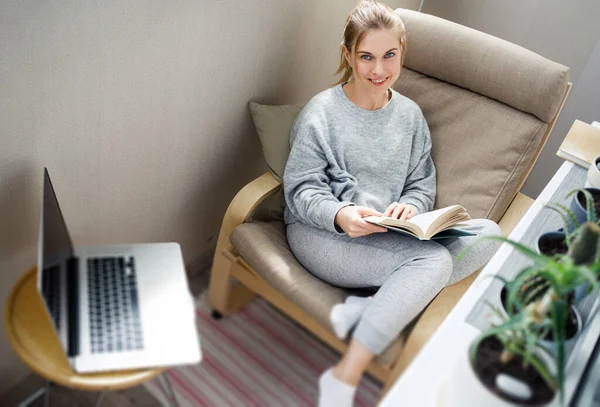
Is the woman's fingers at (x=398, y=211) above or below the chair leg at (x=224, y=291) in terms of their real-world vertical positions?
above

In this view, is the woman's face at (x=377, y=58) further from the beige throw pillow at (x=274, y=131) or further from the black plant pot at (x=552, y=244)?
the black plant pot at (x=552, y=244)

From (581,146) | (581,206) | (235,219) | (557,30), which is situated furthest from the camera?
(557,30)

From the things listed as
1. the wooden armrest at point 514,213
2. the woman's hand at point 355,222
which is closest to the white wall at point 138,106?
the woman's hand at point 355,222

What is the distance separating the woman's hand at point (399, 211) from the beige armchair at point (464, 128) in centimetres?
24

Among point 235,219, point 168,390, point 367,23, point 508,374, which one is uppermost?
point 367,23

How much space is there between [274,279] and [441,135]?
68 cm

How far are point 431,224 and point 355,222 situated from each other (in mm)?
155

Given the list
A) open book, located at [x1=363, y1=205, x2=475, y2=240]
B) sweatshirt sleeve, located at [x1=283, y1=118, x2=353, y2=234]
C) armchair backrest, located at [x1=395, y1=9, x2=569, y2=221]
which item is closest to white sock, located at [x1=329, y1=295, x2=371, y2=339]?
open book, located at [x1=363, y1=205, x2=475, y2=240]

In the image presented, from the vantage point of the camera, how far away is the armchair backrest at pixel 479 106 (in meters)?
1.43

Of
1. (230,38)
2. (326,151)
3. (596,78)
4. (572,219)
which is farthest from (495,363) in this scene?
(596,78)

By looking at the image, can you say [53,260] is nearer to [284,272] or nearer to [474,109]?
[284,272]

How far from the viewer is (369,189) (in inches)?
52.8

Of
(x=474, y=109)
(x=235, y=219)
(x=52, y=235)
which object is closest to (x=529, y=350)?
(x=52, y=235)

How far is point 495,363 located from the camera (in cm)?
64
